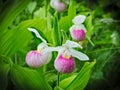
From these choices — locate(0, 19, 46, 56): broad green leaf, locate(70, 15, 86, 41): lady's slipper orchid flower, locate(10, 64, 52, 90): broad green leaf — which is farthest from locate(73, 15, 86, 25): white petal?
locate(10, 64, 52, 90): broad green leaf

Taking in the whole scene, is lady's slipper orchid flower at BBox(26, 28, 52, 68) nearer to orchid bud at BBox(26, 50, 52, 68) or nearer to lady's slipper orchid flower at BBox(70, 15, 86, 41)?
orchid bud at BBox(26, 50, 52, 68)

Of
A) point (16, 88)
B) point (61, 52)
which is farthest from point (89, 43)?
point (16, 88)

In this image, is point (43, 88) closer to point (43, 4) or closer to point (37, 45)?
point (37, 45)

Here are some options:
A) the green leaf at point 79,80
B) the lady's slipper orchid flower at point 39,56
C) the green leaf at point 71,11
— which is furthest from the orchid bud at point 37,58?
the green leaf at point 71,11

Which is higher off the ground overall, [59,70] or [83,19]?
[83,19]

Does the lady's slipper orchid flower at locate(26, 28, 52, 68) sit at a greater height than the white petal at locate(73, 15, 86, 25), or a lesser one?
lesser

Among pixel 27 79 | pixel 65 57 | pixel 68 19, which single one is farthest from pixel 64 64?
pixel 68 19
